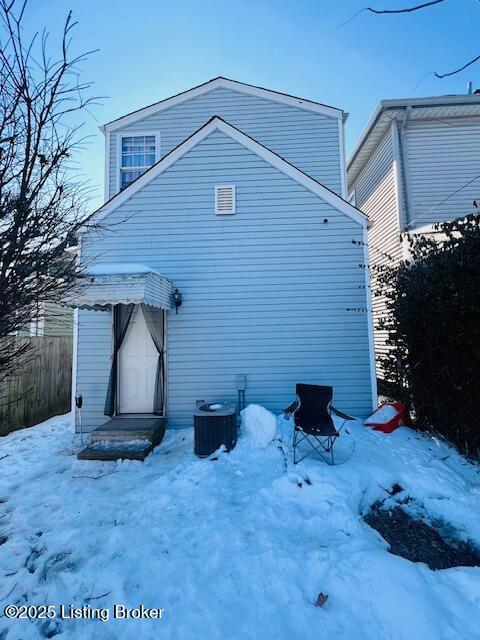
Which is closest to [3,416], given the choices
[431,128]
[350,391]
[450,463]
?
[350,391]

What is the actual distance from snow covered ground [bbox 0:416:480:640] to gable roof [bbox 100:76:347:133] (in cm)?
855

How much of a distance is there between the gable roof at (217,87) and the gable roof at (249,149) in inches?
124

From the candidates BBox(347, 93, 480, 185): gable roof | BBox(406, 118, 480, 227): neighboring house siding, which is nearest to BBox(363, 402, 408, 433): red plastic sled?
BBox(406, 118, 480, 227): neighboring house siding

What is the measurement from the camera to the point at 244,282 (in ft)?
21.2

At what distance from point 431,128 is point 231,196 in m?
6.38

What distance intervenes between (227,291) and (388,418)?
12.8 ft

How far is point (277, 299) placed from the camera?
6.42 meters

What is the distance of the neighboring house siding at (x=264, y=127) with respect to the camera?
849cm

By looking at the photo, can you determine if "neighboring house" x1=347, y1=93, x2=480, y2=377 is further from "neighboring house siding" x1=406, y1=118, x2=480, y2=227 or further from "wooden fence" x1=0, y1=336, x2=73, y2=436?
"wooden fence" x1=0, y1=336, x2=73, y2=436

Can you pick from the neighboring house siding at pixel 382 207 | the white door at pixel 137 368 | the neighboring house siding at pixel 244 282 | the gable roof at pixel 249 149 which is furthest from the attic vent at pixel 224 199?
the neighboring house siding at pixel 382 207

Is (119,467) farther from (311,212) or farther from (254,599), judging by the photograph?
(311,212)

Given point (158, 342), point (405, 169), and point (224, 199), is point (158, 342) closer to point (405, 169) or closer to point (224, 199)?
point (224, 199)

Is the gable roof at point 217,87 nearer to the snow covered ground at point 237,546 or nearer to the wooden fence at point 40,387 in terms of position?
the wooden fence at point 40,387

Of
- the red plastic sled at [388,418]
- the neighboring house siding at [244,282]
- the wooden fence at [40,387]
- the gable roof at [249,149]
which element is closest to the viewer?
the red plastic sled at [388,418]
